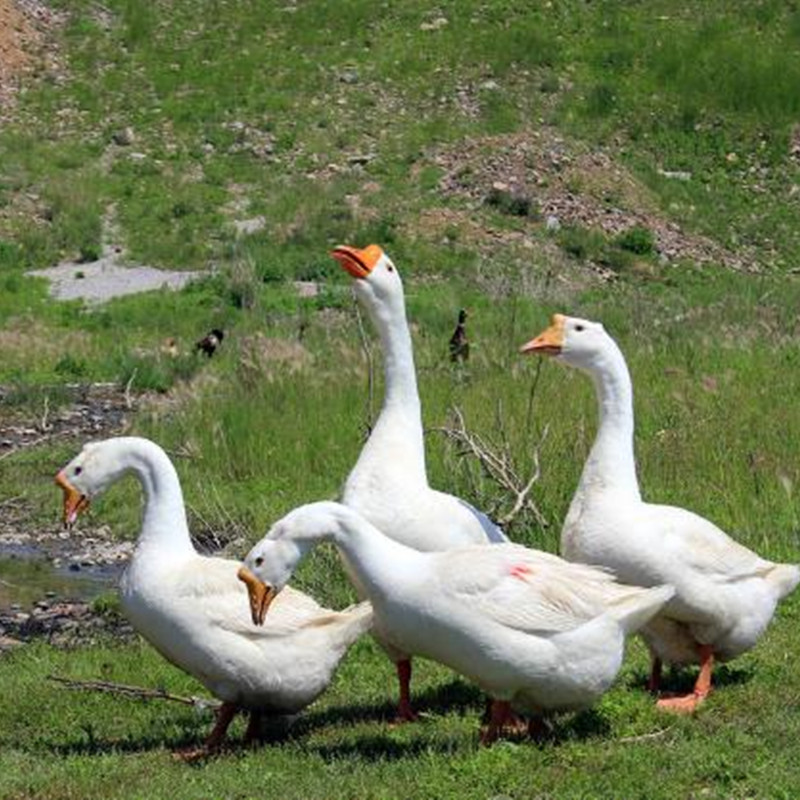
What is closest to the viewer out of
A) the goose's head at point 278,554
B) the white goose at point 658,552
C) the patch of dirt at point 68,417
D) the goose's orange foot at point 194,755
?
the goose's head at point 278,554

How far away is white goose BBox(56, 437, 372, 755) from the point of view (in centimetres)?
820

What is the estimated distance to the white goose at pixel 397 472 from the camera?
8789 millimetres

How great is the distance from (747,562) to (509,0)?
3159 centimetres

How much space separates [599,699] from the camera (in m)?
8.39

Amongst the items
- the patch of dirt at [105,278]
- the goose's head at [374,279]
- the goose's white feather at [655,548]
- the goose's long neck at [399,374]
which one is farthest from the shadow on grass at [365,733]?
the patch of dirt at [105,278]

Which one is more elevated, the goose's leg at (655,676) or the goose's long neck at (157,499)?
the goose's long neck at (157,499)

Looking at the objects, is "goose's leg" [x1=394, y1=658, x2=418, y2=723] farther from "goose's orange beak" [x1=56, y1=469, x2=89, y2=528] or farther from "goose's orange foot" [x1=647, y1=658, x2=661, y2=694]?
"goose's orange beak" [x1=56, y1=469, x2=89, y2=528]

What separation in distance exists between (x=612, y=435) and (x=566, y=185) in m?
24.3

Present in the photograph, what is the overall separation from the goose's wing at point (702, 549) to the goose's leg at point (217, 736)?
197 cm

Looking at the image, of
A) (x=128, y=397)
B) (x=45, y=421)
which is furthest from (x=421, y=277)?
(x=45, y=421)

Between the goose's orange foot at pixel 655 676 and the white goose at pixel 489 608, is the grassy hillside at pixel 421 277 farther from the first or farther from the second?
the white goose at pixel 489 608

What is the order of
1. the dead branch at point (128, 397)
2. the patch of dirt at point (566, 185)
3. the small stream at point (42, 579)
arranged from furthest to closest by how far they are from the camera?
the patch of dirt at point (566, 185)
the dead branch at point (128, 397)
the small stream at point (42, 579)

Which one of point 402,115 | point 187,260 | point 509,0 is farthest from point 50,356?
point 509,0

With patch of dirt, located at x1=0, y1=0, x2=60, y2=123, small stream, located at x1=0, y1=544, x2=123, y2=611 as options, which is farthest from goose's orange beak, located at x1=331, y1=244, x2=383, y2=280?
patch of dirt, located at x1=0, y1=0, x2=60, y2=123
